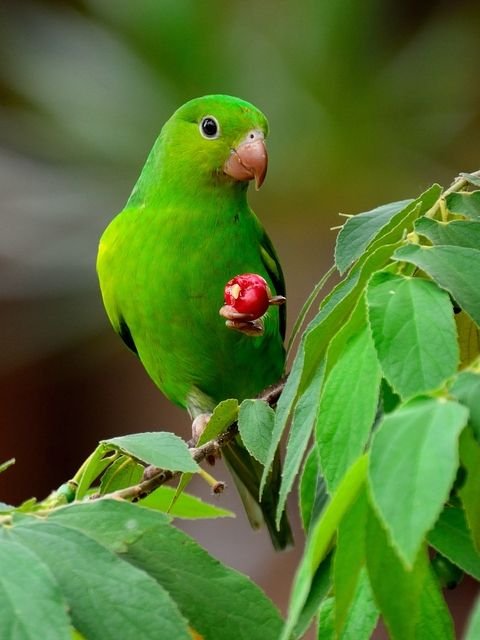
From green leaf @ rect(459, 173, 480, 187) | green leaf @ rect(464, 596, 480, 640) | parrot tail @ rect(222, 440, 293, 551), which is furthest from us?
parrot tail @ rect(222, 440, 293, 551)

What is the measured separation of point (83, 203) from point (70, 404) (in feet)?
2.31

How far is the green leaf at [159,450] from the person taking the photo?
2.13 ft

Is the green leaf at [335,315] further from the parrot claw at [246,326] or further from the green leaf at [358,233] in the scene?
the parrot claw at [246,326]

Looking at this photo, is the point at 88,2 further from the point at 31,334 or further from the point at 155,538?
the point at 155,538

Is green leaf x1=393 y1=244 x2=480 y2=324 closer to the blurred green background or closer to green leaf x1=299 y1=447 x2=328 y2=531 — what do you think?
green leaf x1=299 y1=447 x2=328 y2=531

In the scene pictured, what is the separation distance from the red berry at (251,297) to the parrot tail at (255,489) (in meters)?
0.48

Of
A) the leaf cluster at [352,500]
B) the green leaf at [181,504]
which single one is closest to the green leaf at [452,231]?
the leaf cluster at [352,500]

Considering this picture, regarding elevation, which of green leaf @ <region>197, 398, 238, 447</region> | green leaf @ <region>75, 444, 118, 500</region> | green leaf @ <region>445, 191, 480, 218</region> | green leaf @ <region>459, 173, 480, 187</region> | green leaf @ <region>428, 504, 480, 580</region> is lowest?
green leaf @ <region>428, 504, 480, 580</region>

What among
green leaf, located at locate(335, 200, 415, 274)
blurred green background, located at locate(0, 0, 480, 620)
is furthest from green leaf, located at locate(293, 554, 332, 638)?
blurred green background, located at locate(0, 0, 480, 620)

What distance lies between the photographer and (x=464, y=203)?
0.65m

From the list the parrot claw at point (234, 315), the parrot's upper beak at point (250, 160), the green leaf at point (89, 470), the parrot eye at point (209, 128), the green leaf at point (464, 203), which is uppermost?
the parrot eye at point (209, 128)

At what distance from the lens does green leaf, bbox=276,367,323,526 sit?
490 mm

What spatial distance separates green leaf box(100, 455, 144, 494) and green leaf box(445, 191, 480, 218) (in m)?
0.33

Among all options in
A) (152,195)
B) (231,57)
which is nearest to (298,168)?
(231,57)
